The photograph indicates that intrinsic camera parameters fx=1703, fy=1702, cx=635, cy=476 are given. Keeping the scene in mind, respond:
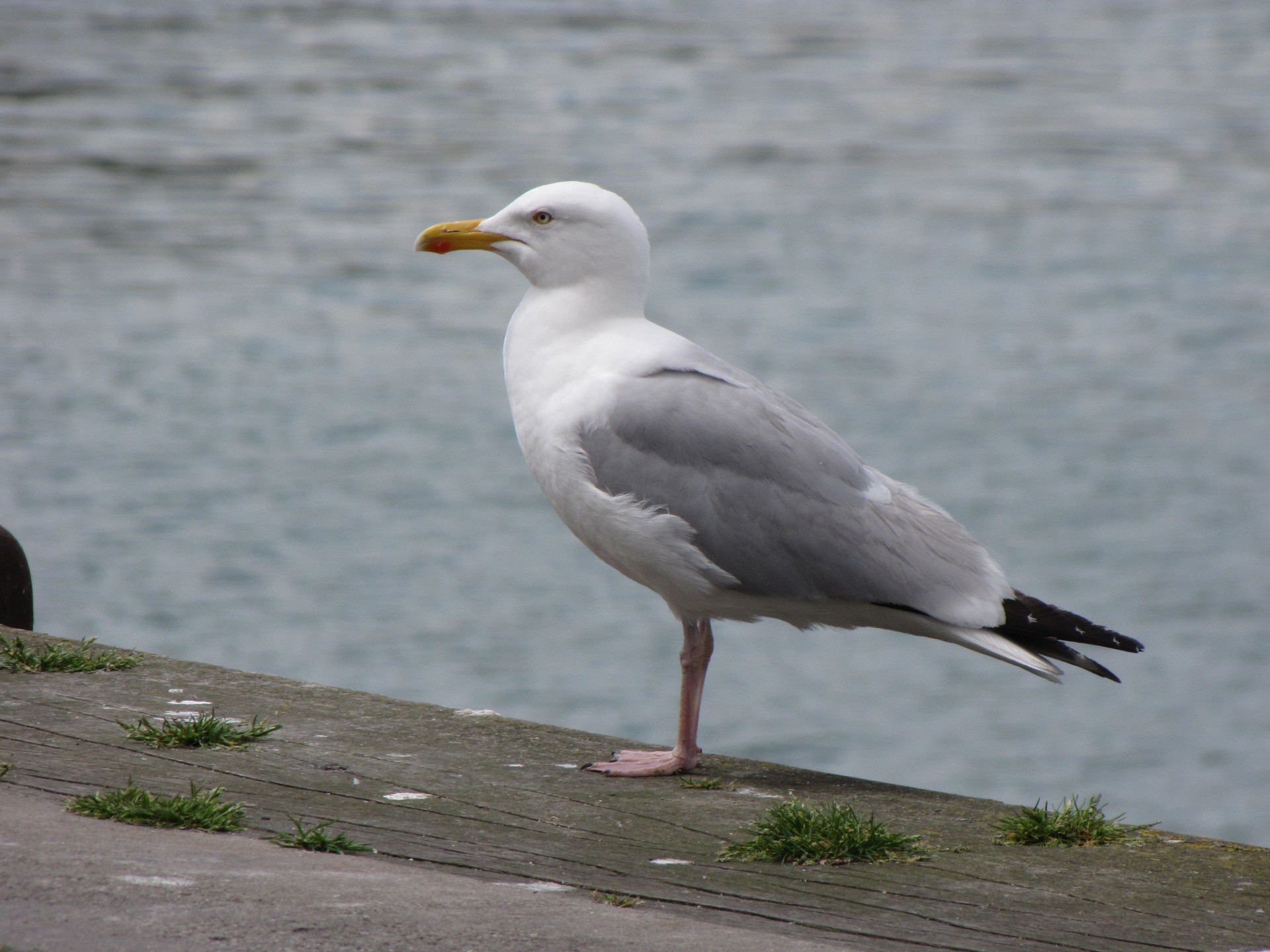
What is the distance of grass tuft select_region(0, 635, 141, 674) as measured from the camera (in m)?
4.89

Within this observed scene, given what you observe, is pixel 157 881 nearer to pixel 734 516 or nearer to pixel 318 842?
pixel 318 842

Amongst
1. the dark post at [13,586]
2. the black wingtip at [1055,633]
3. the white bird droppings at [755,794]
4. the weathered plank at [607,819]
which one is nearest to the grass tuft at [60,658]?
the weathered plank at [607,819]

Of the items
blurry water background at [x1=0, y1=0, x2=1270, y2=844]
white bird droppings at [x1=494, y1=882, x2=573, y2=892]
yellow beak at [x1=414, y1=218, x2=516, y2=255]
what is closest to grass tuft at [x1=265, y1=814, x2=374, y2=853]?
white bird droppings at [x1=494, y1=882, x2=573, y2=892]

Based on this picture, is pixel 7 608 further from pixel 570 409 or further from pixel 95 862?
pixel 95 862

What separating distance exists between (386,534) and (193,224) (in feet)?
45.1

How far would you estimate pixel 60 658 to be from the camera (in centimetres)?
494

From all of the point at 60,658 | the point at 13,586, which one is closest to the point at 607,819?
the point at 60,658

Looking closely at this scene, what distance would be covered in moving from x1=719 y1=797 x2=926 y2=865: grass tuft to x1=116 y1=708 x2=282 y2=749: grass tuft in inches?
52.9

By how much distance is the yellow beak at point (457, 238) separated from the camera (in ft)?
18.0

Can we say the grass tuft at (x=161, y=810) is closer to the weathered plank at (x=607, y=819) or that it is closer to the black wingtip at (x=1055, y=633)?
the weathered plank at (x=607, y=819)

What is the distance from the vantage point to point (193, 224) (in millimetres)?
30047

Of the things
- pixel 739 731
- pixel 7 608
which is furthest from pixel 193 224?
pixel 7 608

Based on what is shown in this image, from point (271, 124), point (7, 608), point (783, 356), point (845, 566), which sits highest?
point (271, 124)

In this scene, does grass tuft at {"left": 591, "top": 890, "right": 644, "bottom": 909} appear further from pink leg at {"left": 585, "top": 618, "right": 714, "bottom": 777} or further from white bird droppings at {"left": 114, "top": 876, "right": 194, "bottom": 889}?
pink leg at {"left": 585, "top": 618, "right": 714, "bottom": 777}
